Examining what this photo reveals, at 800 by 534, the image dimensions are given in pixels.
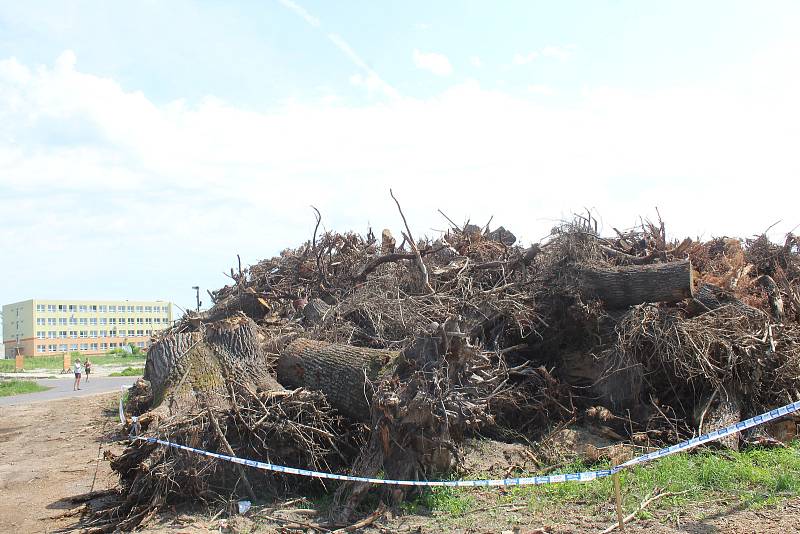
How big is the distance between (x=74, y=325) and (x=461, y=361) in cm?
8612

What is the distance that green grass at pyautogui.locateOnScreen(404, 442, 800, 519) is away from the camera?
4.99 m

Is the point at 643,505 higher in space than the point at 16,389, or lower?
higher

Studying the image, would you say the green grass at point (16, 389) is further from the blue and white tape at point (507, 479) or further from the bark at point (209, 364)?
the blue and white tape at point (507, 479)

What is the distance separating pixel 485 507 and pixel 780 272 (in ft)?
20.6

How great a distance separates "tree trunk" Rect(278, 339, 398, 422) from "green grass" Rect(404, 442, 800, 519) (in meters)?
1.16

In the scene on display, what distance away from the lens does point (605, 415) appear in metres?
7.07

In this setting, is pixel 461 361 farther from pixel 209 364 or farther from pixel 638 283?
pixel 638 283

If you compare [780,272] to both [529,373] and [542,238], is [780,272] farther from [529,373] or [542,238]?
[529,373]

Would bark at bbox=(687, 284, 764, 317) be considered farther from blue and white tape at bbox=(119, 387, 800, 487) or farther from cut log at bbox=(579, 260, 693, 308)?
blue and white tape at bbox=(119, 387, 800, 487)

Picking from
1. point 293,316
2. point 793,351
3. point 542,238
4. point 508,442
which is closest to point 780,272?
point 793,351

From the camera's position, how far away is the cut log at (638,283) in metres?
7.29

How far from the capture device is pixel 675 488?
5.21m

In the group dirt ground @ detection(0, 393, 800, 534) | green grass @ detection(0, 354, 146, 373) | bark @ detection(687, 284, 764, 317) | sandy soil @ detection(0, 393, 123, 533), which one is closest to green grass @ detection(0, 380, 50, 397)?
sandy soil @ detection(0, 393, 123, 533)

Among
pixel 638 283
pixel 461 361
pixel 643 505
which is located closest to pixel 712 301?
pixel 638 283
